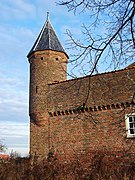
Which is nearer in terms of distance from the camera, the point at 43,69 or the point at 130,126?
the point at 130,126

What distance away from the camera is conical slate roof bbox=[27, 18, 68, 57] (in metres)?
22.2

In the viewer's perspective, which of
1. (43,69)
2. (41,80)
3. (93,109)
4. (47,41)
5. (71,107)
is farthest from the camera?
(47,41)

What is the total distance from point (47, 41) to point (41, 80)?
11.6 ft

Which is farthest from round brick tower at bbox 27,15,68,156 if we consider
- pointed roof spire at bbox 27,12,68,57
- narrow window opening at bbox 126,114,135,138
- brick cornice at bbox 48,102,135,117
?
narrow window opening at bbox 126,114,135,138

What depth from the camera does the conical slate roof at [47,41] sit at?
22203 mm

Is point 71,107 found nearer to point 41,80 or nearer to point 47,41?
point 41,80

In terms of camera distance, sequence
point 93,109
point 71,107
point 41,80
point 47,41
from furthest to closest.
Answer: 1. point 47,41
2. point 41,80
3. point 71,107
4. point 93,109

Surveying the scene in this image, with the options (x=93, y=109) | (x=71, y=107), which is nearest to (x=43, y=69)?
(x=71, y=107)

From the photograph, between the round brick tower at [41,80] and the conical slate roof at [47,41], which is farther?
the conical slate roof at [47,41]

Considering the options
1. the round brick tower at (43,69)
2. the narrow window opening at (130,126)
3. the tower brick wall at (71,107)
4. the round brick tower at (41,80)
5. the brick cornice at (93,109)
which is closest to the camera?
the narrow window opening at (130,126)

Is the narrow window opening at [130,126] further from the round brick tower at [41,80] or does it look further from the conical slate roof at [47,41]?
the conical slate roof at [47,41]

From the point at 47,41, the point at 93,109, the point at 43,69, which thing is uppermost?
the point at 47,41

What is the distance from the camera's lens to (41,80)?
21109 millimetres

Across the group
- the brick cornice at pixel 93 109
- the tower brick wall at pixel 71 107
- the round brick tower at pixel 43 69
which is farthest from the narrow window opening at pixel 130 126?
the round brick tower at pixel 43 69
